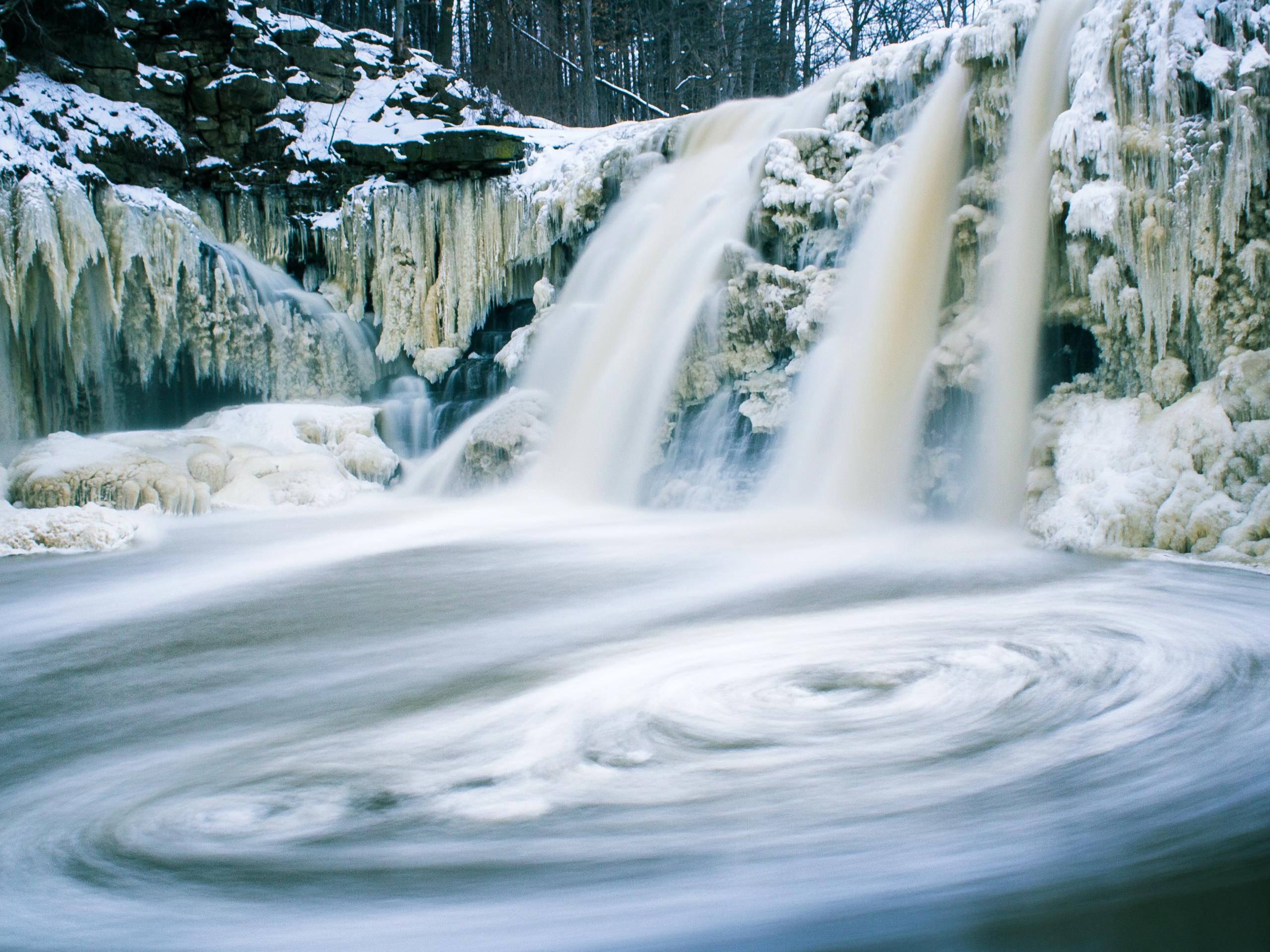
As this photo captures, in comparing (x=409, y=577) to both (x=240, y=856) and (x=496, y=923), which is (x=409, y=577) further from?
(x=496, y=923)

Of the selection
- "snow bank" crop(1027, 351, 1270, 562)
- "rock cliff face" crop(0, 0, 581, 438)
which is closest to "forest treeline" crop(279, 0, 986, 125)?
"rock cliff face" crop(0, 0, 581, 438)

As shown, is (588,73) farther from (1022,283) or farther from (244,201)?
(1022,283)

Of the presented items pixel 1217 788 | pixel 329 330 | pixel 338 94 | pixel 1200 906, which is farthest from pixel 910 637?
pixel 338 94

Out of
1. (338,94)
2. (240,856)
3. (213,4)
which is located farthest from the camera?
(338,94)

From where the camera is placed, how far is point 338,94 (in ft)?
35.1

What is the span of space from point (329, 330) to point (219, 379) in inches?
46.3

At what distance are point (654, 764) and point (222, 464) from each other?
5.83 meters

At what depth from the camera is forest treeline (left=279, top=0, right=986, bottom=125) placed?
16594 millimetres

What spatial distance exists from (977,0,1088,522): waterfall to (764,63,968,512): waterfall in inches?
15.9

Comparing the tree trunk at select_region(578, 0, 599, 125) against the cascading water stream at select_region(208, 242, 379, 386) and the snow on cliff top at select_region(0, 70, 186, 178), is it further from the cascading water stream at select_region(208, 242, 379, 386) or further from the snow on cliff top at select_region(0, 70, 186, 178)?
the snow on cliff top at select_region(0, 70, 186, 178)

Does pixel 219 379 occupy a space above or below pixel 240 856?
above

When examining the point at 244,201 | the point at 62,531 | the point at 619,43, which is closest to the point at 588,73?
the point at 619,43

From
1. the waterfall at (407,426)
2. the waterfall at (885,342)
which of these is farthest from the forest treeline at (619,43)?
the waterfall at (885,342)

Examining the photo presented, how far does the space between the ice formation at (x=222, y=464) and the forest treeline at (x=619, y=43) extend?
9.09 m
